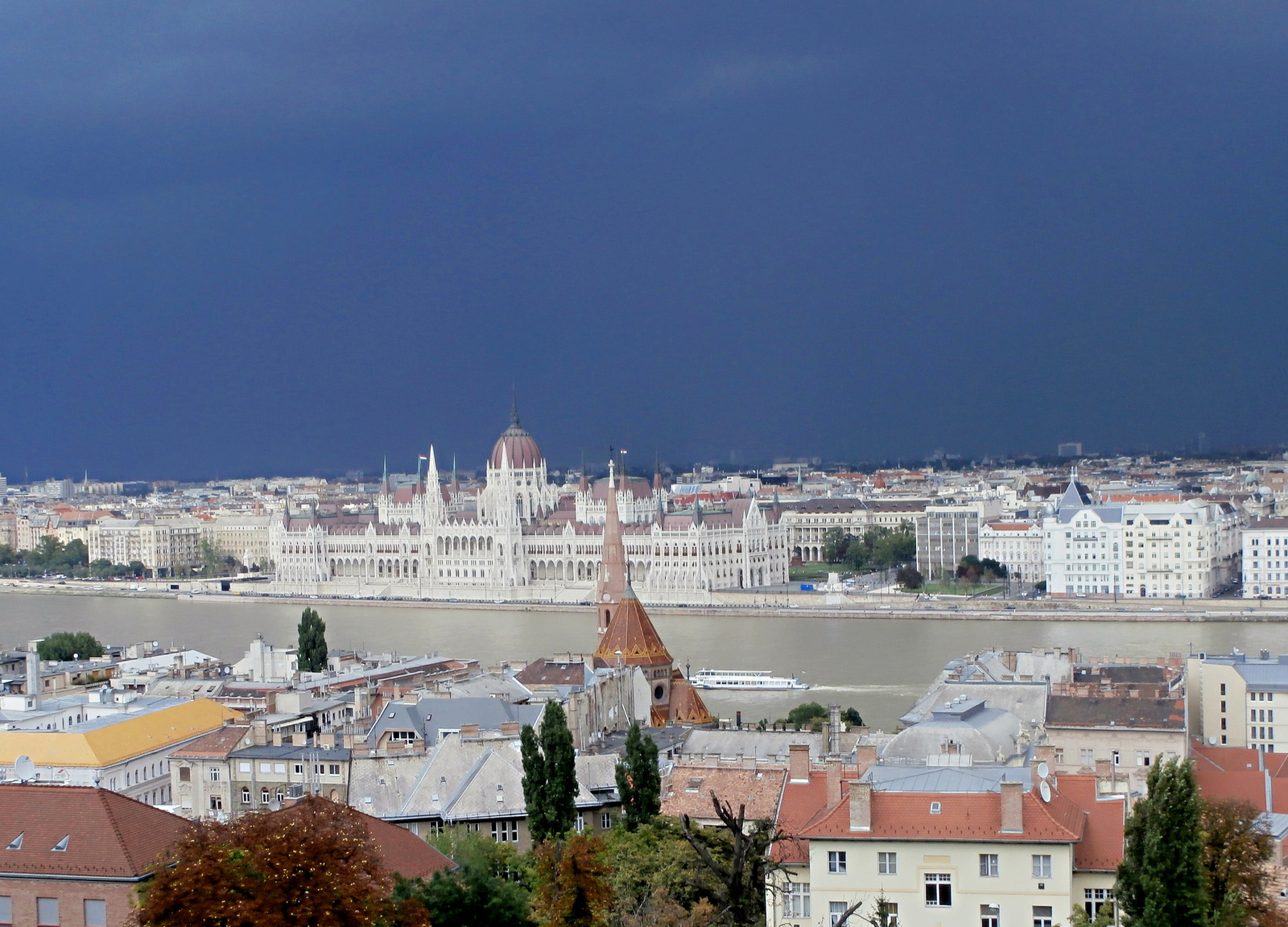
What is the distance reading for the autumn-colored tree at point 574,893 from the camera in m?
9.35

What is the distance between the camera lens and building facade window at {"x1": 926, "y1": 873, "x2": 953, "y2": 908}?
30.8ft

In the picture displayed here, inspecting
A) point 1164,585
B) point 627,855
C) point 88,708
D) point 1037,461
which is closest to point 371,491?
point 1037,461

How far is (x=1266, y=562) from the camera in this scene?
145 feet

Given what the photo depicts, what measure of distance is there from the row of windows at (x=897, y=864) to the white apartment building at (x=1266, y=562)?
35983 millimetres

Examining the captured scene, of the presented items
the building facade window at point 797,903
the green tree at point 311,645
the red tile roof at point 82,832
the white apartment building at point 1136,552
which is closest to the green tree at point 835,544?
the white apartment building at point 1136,552

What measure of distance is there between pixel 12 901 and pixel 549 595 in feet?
146

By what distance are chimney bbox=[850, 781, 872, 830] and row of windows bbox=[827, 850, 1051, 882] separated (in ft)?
0.52

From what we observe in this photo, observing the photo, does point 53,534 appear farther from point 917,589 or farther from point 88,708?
point 88,708

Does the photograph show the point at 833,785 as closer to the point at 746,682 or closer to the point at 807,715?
the point at 807,715

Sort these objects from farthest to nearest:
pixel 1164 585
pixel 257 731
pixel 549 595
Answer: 1. pixel 549 595
2. pixel 1164 585
3. pixel 257 731

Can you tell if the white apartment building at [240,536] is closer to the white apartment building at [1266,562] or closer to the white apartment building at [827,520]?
the white apartment building at [827,520]

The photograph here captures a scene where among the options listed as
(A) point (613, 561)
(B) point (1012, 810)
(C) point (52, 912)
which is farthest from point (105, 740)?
(A) point (613, 561)

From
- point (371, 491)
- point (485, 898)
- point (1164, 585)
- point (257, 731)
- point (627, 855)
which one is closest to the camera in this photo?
point (485, 898)

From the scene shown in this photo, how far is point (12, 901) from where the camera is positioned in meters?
8.79
